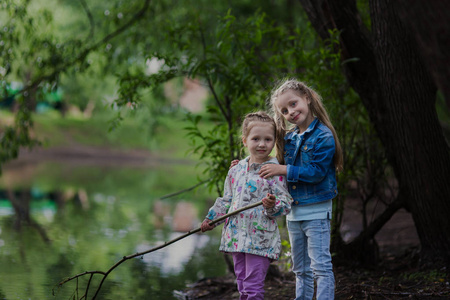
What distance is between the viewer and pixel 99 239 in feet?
24.7

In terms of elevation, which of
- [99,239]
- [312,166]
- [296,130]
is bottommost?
[312,166]

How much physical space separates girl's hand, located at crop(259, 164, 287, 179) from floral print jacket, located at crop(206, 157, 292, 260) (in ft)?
0.24

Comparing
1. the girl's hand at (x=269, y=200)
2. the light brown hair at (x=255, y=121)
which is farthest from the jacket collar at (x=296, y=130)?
the girl's hand at (x=269, y=200)

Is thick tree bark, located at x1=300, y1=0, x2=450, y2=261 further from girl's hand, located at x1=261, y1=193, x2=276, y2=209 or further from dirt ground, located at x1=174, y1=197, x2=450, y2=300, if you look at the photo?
girl's hand, located at x1=261, y1=193, x2=276, y2=209

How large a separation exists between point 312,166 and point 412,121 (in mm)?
1729

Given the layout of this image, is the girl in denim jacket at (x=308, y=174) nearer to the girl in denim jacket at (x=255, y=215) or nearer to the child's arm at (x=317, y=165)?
the child's arm at (x=317, y=165)

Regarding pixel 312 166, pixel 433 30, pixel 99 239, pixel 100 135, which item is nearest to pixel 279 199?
pixel 312 166

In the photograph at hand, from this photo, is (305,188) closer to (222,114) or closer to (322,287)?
(322,287)

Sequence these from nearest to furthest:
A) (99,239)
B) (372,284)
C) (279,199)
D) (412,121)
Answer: (279,199), (372,284), (412,121), (99,239)

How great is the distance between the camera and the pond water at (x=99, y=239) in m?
5.10

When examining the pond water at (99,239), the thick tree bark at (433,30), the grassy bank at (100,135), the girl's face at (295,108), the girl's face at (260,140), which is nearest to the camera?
the thick tree bark at (433,30)

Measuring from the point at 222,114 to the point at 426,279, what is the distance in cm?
230

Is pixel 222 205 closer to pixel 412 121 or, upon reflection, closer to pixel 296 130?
pixel 296 130

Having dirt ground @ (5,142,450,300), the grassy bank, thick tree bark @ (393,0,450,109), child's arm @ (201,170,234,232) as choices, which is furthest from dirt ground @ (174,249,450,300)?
the grassy bank
